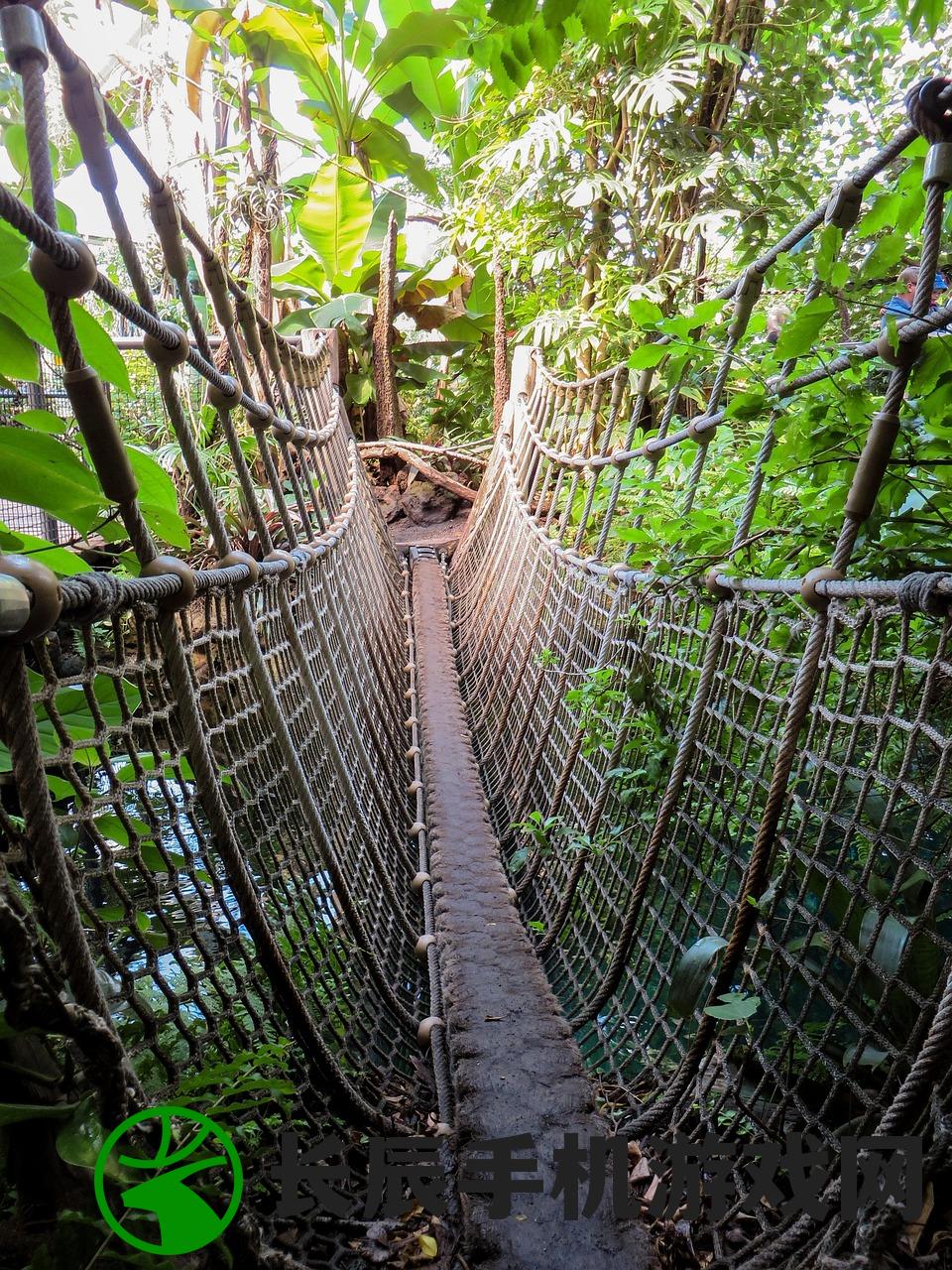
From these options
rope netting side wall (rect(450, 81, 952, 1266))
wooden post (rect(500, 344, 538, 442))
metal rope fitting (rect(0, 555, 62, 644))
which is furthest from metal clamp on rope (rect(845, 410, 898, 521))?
wooden post (rect(500, 344, 538, 442))

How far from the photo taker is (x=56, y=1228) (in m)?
0.58

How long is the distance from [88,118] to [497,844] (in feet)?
6.27

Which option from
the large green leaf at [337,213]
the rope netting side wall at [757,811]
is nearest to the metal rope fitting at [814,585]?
the rope netting side wall at [757,811]

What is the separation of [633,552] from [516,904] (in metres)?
0.94

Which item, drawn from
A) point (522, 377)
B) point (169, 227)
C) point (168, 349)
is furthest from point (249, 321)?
point (522, 377)

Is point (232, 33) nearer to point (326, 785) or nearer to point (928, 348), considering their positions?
point (326, 785)

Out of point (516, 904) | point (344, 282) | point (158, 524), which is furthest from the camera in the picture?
point (344, 282)

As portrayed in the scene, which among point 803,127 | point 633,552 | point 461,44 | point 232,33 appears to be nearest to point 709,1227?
point 633,552

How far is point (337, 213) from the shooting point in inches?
243

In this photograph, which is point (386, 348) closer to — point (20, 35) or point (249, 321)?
point (249, 321)

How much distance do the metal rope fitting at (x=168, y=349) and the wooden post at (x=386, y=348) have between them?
20.1 feet

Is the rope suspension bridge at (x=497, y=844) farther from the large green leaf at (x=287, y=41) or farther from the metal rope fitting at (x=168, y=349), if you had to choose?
the large green leaf at (x=287, y=41)

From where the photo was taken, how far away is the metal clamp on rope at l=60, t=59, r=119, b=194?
31.3 inches

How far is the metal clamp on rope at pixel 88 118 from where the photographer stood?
2.61 feet
